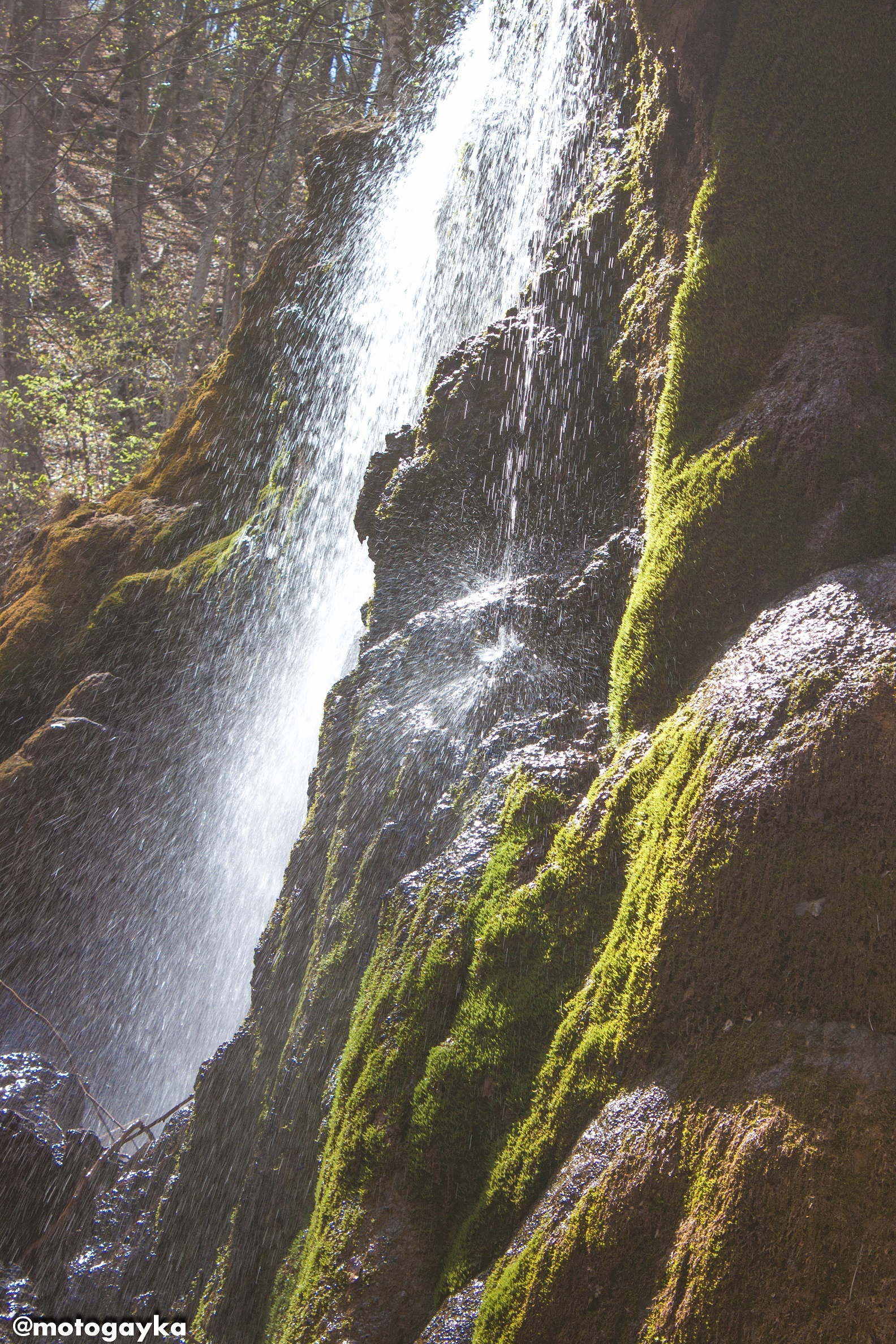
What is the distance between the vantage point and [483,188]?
6.78 meters

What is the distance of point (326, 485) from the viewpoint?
6.89m

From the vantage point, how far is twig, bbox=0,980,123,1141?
511 cm

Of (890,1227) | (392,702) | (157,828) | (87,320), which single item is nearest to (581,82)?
(392,702)

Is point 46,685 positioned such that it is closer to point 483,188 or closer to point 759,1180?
point 483,188

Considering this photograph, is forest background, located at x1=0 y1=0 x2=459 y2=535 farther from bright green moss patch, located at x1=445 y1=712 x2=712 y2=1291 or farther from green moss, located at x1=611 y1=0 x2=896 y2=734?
bright green moss patch, located at x1=445 y1=712 x2=712 y2=1291

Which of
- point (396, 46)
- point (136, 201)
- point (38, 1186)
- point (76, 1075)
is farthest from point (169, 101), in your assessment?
point (38, 1186)

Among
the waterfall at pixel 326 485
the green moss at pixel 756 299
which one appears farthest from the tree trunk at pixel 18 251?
the green moss at pixel 756 299

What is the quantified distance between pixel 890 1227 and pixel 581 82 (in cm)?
607

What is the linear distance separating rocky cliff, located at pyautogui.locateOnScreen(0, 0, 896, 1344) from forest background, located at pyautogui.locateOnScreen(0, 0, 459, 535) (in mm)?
6581

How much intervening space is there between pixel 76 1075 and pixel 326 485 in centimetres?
425

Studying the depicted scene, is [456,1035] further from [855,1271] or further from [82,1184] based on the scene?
[82,1184]

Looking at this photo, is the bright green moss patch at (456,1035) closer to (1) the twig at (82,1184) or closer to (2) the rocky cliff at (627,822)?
(2) the rocky cliff at (627,822)

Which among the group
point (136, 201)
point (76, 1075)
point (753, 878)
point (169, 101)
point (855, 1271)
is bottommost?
point (76, 1075)

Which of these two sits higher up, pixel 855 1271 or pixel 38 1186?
pixel 855 1271
